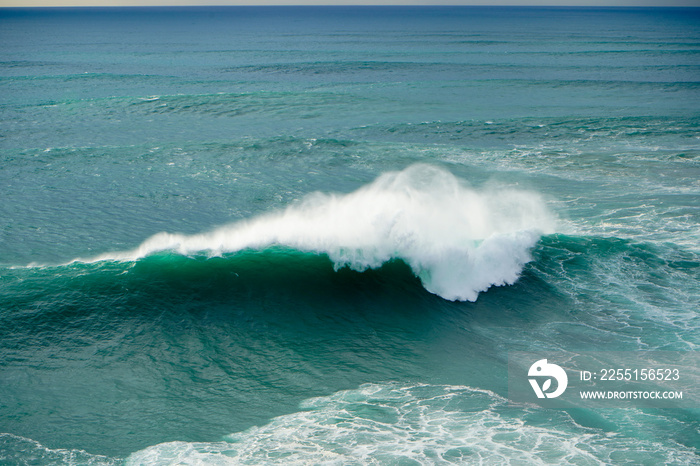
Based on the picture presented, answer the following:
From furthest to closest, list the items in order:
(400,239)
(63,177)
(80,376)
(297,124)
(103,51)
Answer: (103,51) → (297,124) → (63,177) → (400,239) → (80,376)

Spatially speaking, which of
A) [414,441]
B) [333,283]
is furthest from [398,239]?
[414,441]

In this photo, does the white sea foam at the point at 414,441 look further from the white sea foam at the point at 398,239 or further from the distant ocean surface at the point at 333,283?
the white sea foam at the point at 398,239

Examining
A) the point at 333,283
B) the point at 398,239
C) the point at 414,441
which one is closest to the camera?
the point at 414,441

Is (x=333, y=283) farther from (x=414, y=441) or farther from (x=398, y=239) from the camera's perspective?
(x=414, y=441)

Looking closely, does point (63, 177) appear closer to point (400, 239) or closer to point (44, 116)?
point (44, 116)

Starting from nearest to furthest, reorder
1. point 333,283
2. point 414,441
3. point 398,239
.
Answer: point 414,441, point 333,283, point 398,239

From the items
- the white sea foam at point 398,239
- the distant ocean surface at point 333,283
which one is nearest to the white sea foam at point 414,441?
the distant ocean surface at point 333,283

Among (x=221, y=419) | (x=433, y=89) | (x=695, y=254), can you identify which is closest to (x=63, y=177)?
(x=221, y=419)
